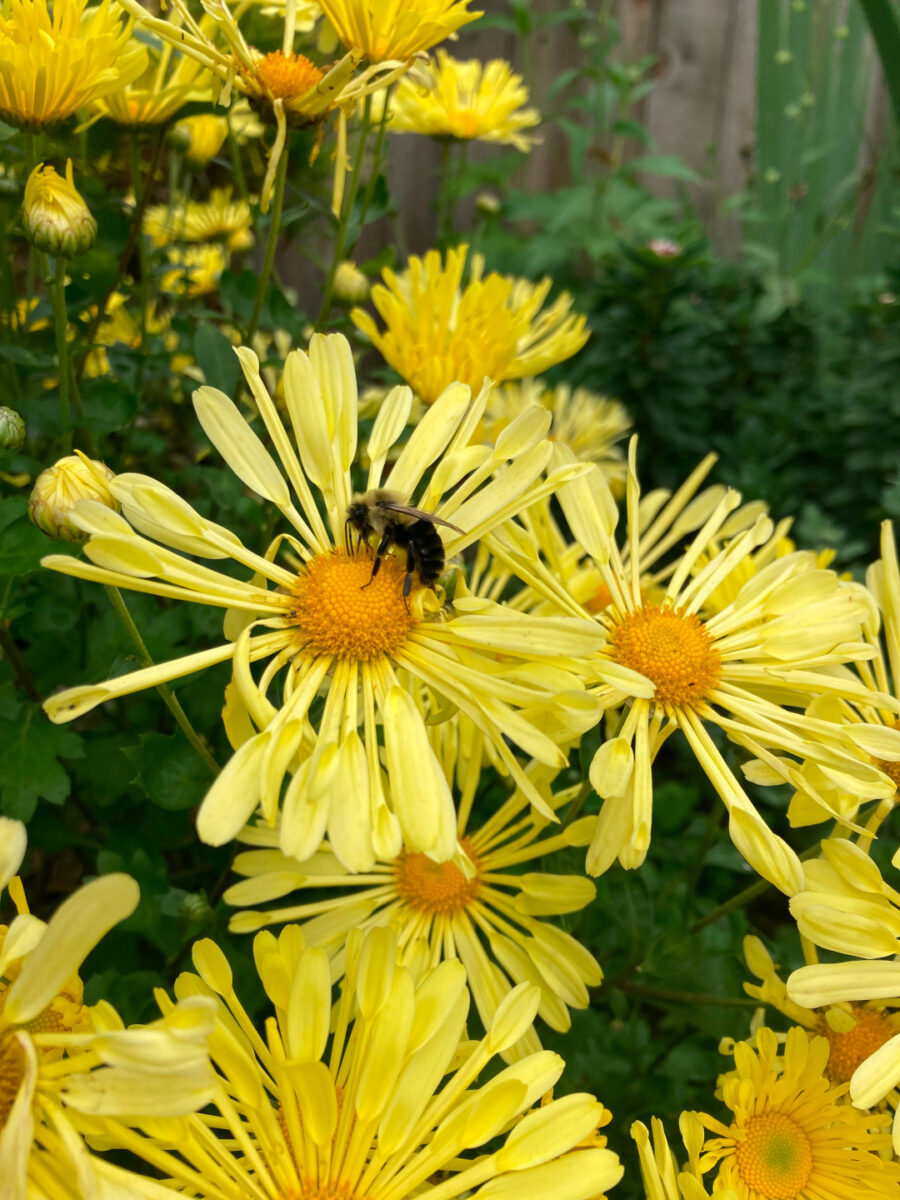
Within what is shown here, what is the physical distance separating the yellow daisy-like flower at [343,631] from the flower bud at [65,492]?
0.10 feet

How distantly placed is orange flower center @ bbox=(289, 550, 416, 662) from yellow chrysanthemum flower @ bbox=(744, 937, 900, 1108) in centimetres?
47

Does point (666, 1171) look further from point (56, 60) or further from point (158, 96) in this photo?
point (158, 96)

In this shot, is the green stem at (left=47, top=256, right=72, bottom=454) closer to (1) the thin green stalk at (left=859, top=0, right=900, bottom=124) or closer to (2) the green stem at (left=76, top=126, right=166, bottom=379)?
(2) the green stem at (left=76, top=126, right=166, bottom=379)

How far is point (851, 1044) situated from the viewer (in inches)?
35.9

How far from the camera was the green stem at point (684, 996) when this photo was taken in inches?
38.3

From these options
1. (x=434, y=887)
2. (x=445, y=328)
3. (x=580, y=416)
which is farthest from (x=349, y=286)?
(x=580, y=416)

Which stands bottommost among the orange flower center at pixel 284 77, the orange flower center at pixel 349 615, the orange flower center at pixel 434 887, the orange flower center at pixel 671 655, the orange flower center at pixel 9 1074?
the orange flower center at pixel 434 887

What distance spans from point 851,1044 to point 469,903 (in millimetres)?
389

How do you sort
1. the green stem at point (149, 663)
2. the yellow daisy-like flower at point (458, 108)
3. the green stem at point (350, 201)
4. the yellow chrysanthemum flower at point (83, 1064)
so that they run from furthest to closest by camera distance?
the yellow daisy-like flower at point (458, 108), the green stem at point (350, 201), the green stem at point (149, 663), the yellow chrysanthemum flower at point (83, 1064)

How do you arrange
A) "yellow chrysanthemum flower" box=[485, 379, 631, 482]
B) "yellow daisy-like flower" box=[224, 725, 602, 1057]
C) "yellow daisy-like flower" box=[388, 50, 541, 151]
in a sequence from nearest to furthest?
"yellow daisy-like flower" box=[224, 725, 602, 1057] < "yellow daisy-like flower" box=[388, 50, 541, 151] < "yellow chrysanthemum flower" box=[485, 379, 631, 482]

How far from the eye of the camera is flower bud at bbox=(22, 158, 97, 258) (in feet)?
2.96

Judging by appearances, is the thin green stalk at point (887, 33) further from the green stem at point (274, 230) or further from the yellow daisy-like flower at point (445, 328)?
the green stem at point (274, 230)

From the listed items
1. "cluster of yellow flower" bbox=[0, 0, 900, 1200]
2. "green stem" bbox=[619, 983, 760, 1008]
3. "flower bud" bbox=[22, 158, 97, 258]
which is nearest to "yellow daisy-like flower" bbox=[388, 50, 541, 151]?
"cluster of yellow flower" bbox=[0, 0, 900, 1200]

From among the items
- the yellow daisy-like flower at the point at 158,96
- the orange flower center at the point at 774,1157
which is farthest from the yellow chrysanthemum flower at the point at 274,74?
the orange flower center at the point at 774,1157
